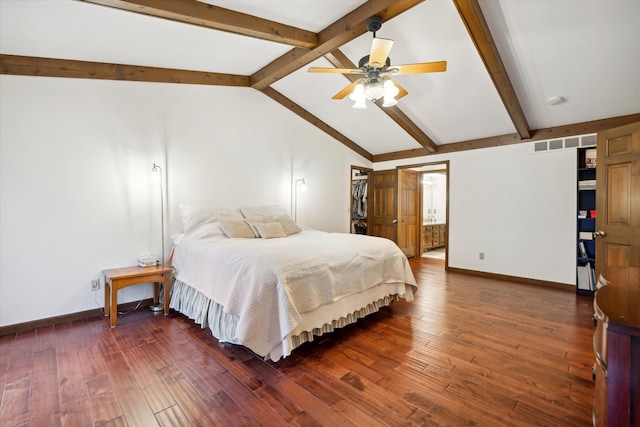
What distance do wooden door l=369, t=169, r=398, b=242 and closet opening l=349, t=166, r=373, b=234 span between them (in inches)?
5.4

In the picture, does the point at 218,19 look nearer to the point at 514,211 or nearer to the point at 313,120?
the point at 313,120

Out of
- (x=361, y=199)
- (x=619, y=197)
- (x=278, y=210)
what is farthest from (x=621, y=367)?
(x=361, y=199)

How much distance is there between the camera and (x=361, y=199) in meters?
7.21

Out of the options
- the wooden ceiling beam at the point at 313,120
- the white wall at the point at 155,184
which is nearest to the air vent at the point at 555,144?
the white wall at the point at 155,184

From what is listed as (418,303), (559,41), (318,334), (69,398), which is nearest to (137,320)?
(69,398)

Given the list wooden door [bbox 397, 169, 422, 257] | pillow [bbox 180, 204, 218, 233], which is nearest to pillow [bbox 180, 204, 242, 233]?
→ pillow [bbox 180, 204, 218, 233]

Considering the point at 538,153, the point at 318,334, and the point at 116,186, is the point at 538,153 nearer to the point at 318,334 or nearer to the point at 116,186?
the point at 318,334

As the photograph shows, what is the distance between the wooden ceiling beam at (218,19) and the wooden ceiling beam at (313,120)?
67.9 inches

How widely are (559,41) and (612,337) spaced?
3.29 metres

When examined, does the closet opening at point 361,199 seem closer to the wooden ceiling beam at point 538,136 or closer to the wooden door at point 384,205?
the wooden door at point 384,205

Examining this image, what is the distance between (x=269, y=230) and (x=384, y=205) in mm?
3701

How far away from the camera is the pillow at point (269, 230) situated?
3.78 meters

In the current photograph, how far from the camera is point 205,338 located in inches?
109

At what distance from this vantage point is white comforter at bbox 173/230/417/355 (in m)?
2.20
